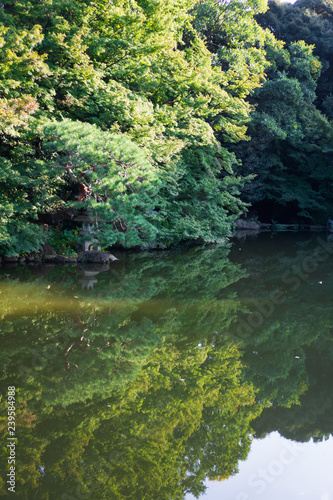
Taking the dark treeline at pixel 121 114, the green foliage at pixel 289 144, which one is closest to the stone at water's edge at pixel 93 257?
the dark treeline at pixel 121 114

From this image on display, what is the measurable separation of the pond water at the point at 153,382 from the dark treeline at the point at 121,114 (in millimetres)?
2667

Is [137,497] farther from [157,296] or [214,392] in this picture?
[157,296]

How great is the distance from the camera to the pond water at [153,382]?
2451 mm

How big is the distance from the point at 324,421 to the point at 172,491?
1285mm

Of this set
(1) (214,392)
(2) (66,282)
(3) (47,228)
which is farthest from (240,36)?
(1) (214,392)

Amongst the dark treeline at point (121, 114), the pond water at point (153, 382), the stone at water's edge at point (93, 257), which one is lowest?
the stone at water's edge at point (93, 257)

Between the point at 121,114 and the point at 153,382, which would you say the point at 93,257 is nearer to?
the point at 121,114

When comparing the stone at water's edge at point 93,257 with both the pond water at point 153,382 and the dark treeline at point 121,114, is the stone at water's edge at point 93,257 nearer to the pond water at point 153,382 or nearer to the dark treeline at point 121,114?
the dark treeline at point 121,114

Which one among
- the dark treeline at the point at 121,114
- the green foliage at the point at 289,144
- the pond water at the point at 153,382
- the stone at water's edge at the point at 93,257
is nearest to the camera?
the pond water at the point at 153,382

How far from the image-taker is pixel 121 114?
10266 millimetres

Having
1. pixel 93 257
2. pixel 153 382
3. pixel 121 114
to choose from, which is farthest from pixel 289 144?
pixel 153 382

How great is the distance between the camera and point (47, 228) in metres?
10.4

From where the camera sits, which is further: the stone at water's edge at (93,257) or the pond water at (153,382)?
the stone at water's edge at (93,257)

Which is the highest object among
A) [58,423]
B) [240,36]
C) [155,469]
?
[240,36]
